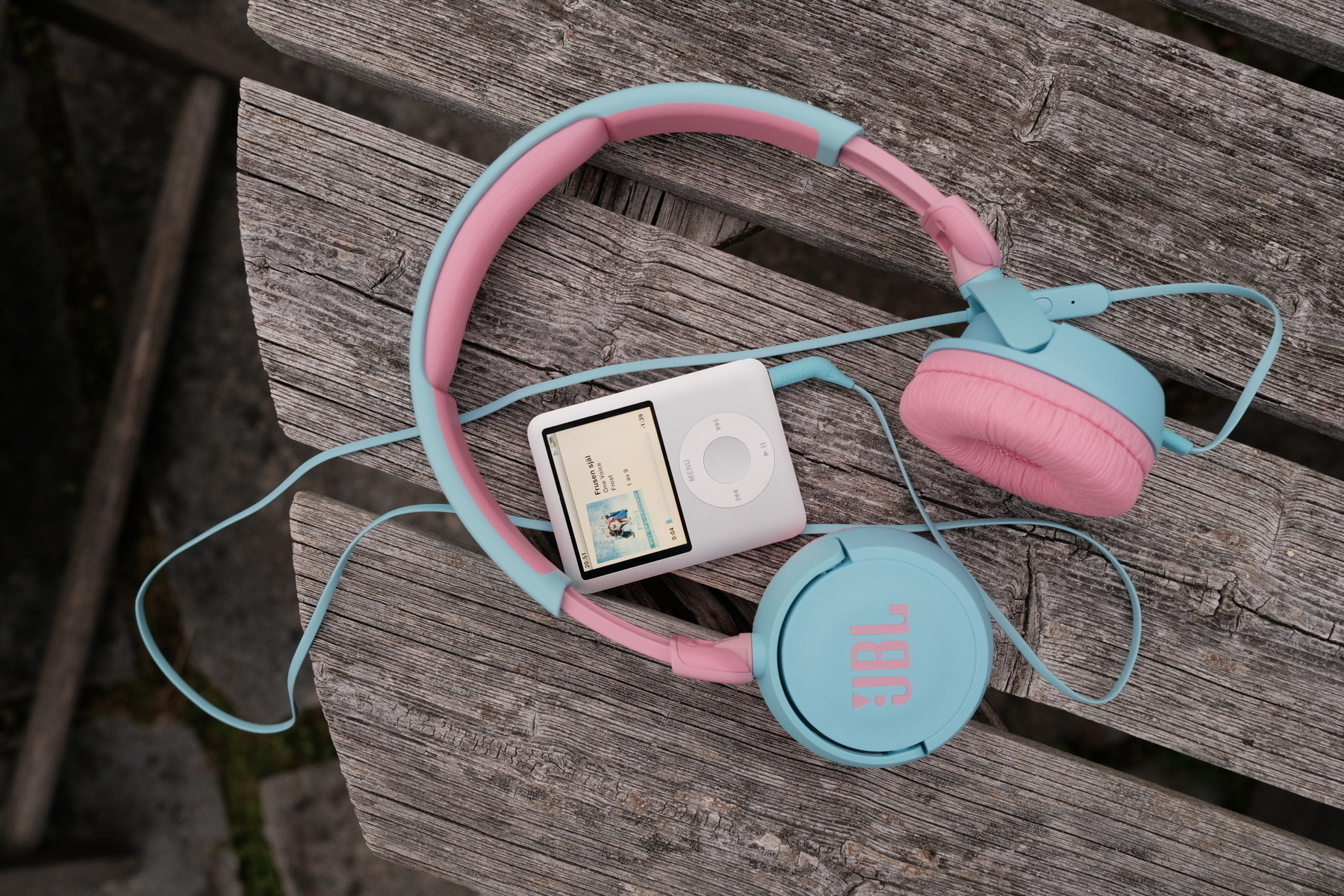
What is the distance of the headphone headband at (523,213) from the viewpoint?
77 centimetres

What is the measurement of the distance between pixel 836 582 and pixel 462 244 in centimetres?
47

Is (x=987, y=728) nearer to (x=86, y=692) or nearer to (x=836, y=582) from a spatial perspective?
(x=836, y=582)

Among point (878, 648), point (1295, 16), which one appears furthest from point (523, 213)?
point (1295, 16)

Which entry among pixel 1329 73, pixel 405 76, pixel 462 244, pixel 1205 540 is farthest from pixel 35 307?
pixel 1329 73

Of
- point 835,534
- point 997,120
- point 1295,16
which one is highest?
point 1295,16

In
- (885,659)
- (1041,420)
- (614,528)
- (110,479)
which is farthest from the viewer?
(110,479)

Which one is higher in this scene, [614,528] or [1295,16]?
[1295,16]

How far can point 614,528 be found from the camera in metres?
0.89

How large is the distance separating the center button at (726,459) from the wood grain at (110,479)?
3.69 ft

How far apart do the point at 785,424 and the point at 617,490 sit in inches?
7.7

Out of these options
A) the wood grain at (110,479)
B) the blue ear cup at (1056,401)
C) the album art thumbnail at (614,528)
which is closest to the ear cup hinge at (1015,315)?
the blue ear cup at (1056,401)

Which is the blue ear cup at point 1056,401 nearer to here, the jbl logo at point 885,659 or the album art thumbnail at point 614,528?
the jbl logo at point 885,659

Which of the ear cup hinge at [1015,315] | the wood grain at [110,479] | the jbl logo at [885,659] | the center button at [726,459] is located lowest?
the wood grain at [110,479]

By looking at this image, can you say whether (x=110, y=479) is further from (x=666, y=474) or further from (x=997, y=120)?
(x=997, y=120)
